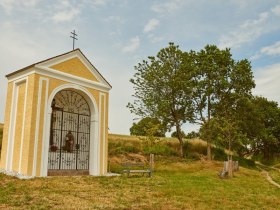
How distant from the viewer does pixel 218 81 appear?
29891mm

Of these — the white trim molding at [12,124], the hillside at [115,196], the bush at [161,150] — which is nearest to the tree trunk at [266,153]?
the bush at [161,150]

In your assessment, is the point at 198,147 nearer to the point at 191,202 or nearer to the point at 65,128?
the point at 65,128

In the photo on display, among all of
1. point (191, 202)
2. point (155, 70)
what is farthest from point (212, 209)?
point (155, 70)

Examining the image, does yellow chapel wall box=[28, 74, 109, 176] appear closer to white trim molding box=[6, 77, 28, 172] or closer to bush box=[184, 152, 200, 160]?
white trim molding box=[6, 77, 28, 172]

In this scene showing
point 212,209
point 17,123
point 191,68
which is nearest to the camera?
point 212,209

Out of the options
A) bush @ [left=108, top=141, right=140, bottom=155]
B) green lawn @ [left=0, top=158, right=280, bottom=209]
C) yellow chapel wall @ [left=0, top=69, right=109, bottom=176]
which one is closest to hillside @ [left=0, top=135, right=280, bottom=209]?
green lawn @ [left=0, top=158, right=280, bottom=209]

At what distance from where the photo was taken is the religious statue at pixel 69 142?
17125 millimetres

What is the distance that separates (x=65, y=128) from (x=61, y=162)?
6.24ft

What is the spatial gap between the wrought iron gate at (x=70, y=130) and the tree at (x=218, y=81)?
15.0 m

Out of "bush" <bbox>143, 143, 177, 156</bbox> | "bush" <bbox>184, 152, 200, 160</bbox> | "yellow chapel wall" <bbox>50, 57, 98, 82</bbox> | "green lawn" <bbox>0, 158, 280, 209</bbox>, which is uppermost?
"yellow chapel wall" <bbox>50, 57, 98, 82</bbox>

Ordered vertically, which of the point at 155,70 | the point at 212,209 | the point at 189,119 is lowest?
the point at 212,209

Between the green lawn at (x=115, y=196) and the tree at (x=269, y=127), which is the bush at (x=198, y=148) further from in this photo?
the green lawn at (x=115, y=196)

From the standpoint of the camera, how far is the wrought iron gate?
55.3ft

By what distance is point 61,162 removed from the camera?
54.9 ft
